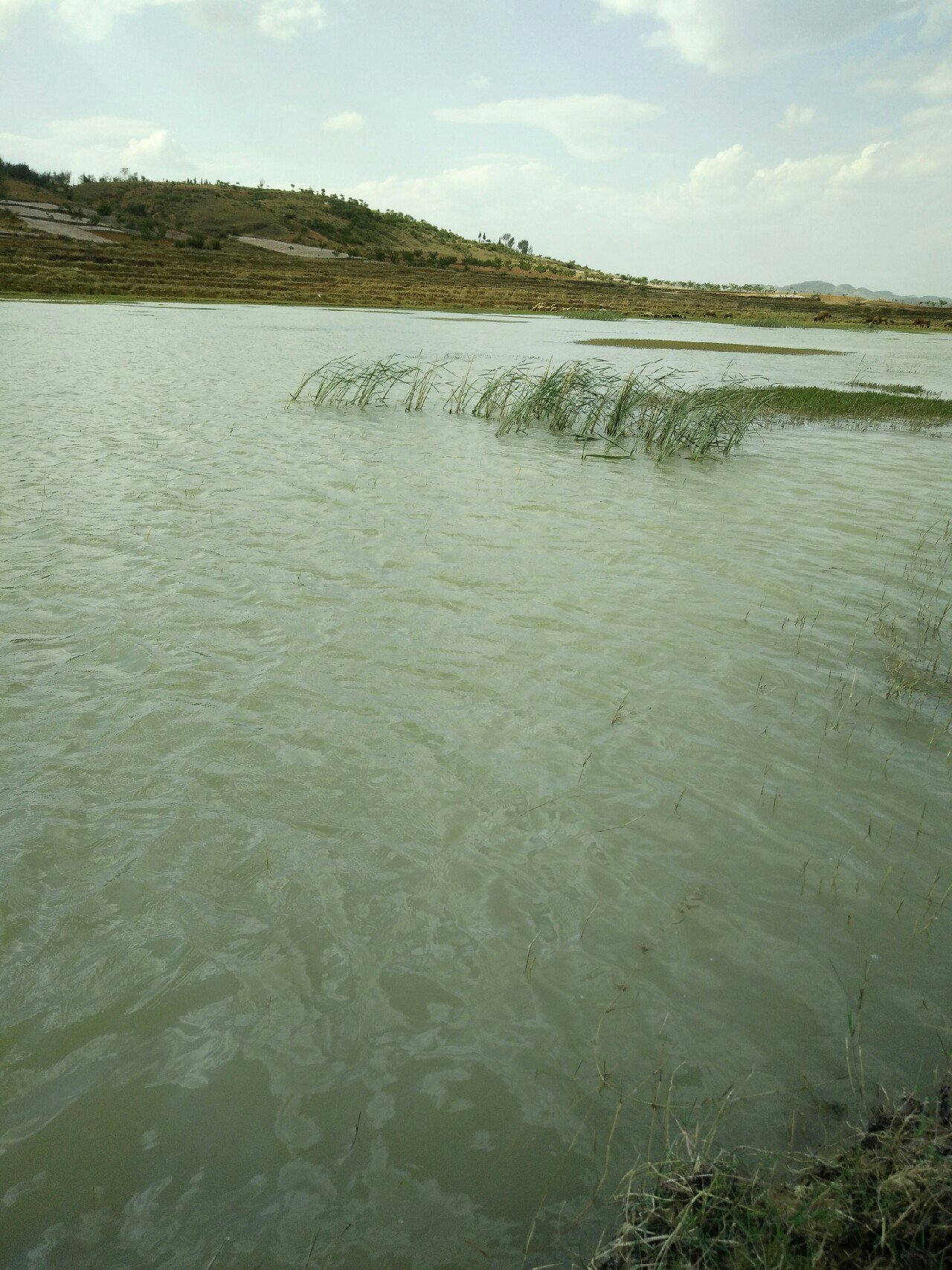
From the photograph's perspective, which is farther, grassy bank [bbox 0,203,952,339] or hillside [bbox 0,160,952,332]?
hillside [bbox 0,160,952,332]

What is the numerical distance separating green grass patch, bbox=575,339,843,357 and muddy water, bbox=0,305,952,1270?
84.5 feet

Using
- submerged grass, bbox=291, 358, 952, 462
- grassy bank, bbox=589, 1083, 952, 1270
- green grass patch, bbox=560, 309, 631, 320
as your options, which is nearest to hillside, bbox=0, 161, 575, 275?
green grass patch, bbox=560, 309, 631, 320

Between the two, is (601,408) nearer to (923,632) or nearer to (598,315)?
(923,632)

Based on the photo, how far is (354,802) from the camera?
4.05 meters

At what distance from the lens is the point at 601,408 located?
47.7ft

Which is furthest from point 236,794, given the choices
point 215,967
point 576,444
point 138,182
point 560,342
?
point 138,182

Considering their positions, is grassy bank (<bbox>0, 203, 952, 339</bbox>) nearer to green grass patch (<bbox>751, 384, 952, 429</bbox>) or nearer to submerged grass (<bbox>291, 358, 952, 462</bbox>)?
submerged grass (<bbox>291, 358, 952, 462</bbox>)

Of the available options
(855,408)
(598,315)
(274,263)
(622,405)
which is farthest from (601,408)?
(274,263)

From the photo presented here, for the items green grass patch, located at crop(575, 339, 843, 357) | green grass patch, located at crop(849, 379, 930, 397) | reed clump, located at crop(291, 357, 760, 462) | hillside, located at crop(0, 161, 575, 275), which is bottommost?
reed clump, located at crop(291, 357, 760, 462)

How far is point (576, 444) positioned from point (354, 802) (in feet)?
36.2

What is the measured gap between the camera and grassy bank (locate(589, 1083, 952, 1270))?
6.07ft

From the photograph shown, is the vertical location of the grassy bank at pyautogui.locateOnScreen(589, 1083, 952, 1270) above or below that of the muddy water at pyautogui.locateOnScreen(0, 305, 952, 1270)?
above

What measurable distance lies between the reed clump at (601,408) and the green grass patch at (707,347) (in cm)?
1536

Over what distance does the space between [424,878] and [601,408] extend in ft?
40.3
